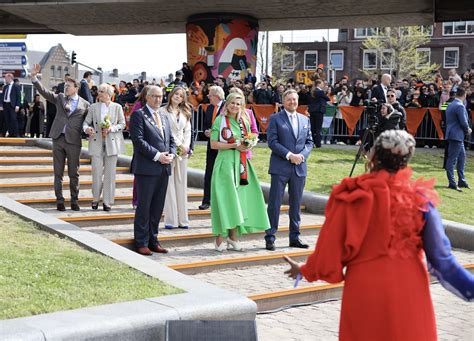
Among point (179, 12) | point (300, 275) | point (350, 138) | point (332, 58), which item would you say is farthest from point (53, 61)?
point (300, 275)

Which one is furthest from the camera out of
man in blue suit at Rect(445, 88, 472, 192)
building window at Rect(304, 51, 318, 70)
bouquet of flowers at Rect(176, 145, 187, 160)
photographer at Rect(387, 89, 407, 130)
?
building window at Rect(304, 51, 318, 70)

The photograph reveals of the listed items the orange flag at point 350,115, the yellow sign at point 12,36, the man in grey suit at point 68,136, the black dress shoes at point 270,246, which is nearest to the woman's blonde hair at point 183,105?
the man in grey suit at point 68,136

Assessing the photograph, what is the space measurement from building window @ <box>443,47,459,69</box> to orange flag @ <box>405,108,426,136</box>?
52855 millimetres

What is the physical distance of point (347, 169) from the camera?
17234mm

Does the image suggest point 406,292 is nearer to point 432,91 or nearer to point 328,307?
point 328,307

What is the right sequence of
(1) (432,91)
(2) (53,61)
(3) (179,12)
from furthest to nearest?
(2) (53,61), (3) (179,12), (1) (432,91)

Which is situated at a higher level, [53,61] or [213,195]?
[53,61]

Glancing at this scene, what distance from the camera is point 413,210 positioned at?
14.8 feet

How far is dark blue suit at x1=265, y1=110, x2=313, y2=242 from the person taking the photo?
34.9 feet

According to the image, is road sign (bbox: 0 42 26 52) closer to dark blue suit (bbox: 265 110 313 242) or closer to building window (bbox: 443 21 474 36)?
dark blue suit (bbox: 265 110 313 242)

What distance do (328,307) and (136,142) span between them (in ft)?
10.1

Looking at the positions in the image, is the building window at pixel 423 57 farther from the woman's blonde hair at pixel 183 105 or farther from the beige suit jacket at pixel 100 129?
the woman's blonde hair at pixel 183 105

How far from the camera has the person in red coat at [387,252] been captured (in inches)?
175

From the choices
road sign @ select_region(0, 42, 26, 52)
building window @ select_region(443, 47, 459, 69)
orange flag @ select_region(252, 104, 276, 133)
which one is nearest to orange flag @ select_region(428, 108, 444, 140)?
orange flag @ select_region(252, 104, 276, 133)
